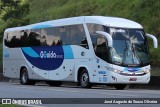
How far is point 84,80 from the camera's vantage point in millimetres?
25203

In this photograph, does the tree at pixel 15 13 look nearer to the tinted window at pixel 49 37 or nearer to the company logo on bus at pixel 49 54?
the tinted window at pixel 49 37

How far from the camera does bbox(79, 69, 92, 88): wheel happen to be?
24.9m

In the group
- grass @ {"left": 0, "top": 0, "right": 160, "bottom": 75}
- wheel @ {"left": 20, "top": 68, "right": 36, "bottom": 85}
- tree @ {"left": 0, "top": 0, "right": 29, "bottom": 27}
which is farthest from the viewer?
tree @ {"left": 0, "top": 0, "right": 29, "bottom": 27}

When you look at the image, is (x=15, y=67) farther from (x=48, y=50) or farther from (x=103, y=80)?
(x=103, y=80)

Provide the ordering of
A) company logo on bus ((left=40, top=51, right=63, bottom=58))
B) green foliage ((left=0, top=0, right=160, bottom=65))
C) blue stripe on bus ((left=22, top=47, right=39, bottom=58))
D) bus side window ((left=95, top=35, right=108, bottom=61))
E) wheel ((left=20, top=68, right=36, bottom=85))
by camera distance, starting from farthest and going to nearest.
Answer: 1. green foliage ((left=0, top=0, right=160, bottom=65))
2. wheel ((left=20, top=68, right=36, bottom=85))
3. blue stripe on bus ((left=22, top=47, right=39, bottom=58))
4. company logo on bus ((left=40, top=51, right=63, bottom=58))
5. bus side window ((left=95, top=35, right=108, bottom=61))

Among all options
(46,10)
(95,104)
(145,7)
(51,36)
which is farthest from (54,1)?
(95,104)

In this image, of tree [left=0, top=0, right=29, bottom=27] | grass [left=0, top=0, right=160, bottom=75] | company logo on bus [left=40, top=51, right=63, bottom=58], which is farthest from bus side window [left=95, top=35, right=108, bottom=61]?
tree [left=0, top=0, right=29, bottom=27]

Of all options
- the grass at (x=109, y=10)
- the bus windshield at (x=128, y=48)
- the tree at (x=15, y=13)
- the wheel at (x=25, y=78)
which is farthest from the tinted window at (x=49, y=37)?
the tree at (x=15, y=13)

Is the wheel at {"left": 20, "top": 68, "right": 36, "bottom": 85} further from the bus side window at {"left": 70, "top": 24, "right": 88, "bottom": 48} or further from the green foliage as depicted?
the green foliage

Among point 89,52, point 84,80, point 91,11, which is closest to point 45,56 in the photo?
point 84,80

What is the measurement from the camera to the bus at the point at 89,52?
23.6 m

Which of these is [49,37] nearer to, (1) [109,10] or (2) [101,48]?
(2) [101,48]

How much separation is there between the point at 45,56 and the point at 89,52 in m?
5.00

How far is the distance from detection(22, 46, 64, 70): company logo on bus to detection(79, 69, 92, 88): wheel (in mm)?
2288
